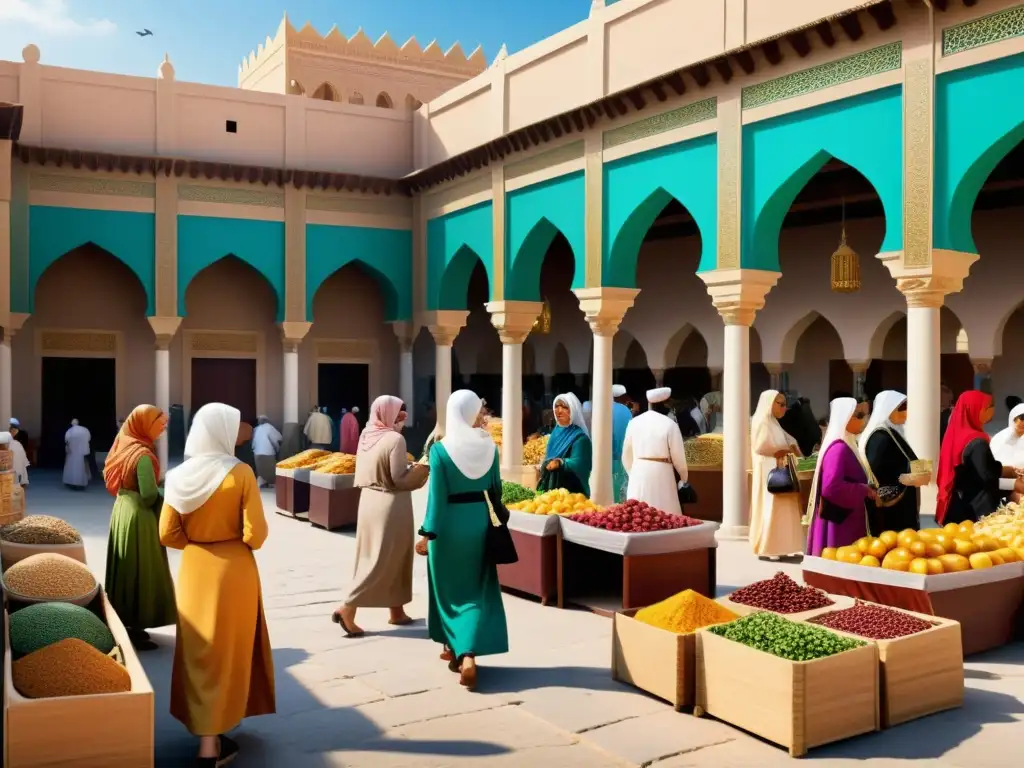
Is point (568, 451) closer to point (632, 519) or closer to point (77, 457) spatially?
point (632, 519)

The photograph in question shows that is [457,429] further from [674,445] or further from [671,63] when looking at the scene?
[671,63]

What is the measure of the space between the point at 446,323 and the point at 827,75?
28.3ft

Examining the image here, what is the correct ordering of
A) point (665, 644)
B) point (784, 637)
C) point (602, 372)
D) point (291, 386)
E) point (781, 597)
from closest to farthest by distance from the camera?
point (784, 637)
point (665, 644)
point (781, 597)
point (602, 372)
point (291, 386)

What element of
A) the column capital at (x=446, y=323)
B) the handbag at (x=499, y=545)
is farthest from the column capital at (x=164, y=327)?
the handbag at (x=499, y=545)

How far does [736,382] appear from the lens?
990 cm

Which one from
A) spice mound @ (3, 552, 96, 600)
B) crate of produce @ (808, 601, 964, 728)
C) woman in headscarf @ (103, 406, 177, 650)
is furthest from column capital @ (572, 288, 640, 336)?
spice mound @ (3, 552, 96, 600)

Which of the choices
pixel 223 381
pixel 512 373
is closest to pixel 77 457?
pixel 223 381

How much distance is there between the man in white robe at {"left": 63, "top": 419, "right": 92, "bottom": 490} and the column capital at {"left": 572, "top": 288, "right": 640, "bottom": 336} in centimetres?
707

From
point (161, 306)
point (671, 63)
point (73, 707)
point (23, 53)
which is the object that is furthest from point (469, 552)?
point (23, 53)

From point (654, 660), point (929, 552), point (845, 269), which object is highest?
point (845, 269)

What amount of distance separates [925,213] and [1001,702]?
4.71 metres

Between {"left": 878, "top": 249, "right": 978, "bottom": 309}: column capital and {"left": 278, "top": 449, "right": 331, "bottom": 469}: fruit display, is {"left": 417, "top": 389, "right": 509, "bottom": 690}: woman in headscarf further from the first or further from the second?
{"left": 278, "top": 449, "right": 331, "bottom": 469}: fruit display

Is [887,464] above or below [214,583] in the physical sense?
above

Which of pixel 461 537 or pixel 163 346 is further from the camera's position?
pixel 163 346
